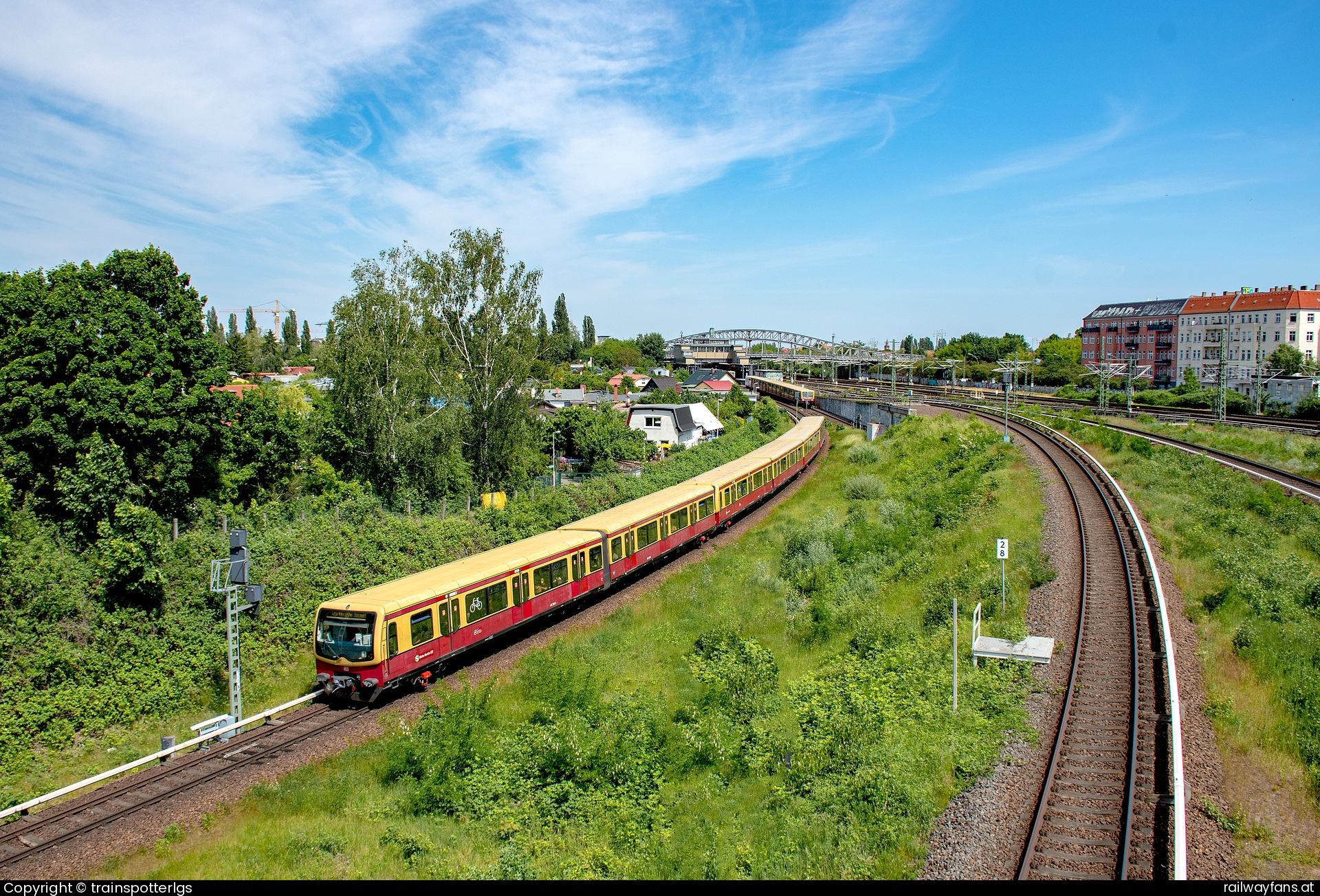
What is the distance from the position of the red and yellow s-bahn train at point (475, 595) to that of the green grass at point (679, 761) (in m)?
1.28

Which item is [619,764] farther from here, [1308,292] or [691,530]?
[1308,292]

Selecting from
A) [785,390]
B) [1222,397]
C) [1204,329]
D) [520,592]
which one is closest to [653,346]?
[785,390]

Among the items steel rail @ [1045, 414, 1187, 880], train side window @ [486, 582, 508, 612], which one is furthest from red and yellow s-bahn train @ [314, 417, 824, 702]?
steel rail @ [1045, 414, 1187, 880]

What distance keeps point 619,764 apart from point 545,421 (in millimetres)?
27401

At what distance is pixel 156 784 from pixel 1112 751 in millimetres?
16195

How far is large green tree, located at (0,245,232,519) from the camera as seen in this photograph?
23078 mm

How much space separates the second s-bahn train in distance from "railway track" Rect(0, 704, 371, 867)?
85.8 meters

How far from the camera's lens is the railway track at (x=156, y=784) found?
11227 millimetres

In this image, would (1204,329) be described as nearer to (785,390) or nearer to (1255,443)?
(785,390)

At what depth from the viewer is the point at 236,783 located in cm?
1278

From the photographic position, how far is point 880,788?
11.5 m

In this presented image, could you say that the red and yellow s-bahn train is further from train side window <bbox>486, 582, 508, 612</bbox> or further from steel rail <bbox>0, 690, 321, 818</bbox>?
steel rail <bbox>0, 690, 321, 818</bbox>

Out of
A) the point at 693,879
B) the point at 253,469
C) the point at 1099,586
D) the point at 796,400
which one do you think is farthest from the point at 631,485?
the point at 796,400

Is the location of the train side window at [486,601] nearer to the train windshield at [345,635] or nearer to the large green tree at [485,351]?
the train windshield at [345,635]
